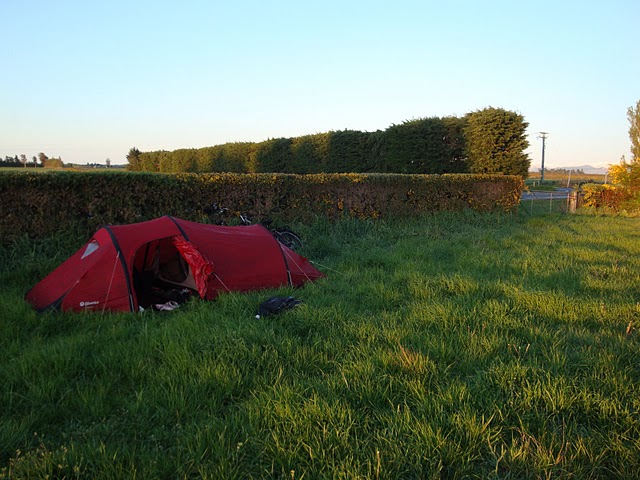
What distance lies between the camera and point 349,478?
6.37 feet

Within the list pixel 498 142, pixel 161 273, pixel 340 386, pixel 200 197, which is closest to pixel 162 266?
pixel 161 273

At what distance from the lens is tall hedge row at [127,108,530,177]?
1314 centimetres

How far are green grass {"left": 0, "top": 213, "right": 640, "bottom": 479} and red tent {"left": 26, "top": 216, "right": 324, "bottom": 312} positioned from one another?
242mm

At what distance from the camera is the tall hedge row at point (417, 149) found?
13141mm

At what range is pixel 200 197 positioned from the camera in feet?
24.7

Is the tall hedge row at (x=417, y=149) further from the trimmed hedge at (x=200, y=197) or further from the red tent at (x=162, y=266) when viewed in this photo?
the red tent at (x=162, y=266)

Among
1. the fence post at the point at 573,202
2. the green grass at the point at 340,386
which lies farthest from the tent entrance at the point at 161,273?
the fence post at the point at 573,202

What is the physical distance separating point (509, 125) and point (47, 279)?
12.7m

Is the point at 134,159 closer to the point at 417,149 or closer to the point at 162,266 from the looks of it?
the point at 417,149

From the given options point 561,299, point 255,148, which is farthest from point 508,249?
point 255,148

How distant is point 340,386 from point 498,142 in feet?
41.0

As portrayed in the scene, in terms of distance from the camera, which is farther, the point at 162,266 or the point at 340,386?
the point at 162,266

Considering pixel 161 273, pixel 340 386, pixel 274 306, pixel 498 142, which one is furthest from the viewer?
pixel 498 142

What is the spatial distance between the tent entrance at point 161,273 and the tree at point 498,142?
1080 centimetres
